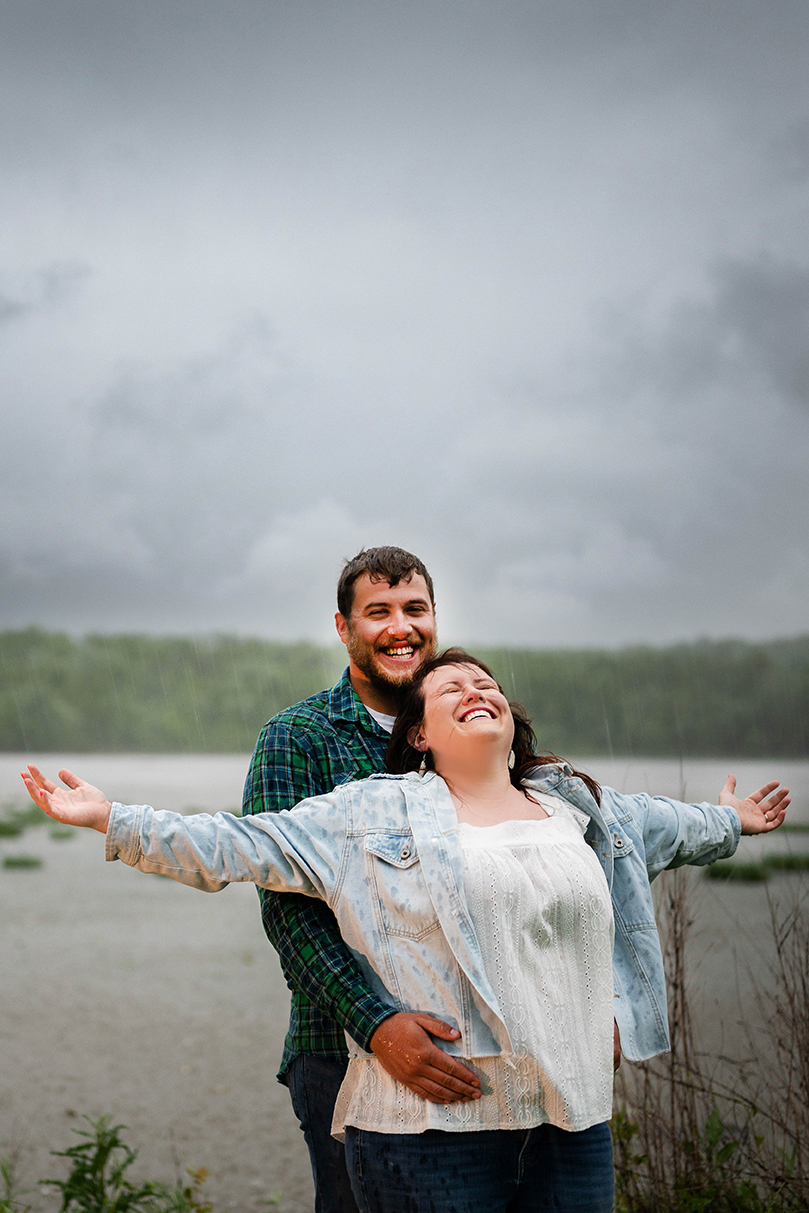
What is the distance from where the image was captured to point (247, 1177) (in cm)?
694

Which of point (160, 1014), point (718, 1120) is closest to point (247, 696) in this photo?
point (160, 1014)

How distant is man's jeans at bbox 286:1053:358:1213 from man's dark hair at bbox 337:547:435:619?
3.13 feet

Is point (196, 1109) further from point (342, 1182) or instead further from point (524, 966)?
point (524, 966)

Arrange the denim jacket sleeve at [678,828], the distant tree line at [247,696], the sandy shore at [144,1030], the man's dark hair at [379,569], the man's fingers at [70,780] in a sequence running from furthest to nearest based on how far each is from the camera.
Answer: the distant tree line at [247,696]
the sandy shore at [144,1030]
the man's dark hair at [379,569]
the denim jacket sleeve at [678,828]
the man's fingers at [70,780]

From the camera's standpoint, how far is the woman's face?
1682 millimetres

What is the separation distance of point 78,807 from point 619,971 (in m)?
1.12

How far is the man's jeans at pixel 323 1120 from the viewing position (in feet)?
6.01

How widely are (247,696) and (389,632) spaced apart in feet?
91.2

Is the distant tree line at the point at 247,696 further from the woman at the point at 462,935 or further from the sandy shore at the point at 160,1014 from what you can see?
the woman at the point at 462,935

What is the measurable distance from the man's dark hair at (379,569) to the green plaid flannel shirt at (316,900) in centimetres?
19

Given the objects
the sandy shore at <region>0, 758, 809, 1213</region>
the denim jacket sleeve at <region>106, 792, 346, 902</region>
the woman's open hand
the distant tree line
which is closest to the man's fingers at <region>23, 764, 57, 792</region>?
the woman's open hand

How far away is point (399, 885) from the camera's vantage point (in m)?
1.56

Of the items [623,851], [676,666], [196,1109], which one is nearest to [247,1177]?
[196,1109]

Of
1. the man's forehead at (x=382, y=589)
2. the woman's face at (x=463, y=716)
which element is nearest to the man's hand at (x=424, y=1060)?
the woman's face at (x=463, y=716)
